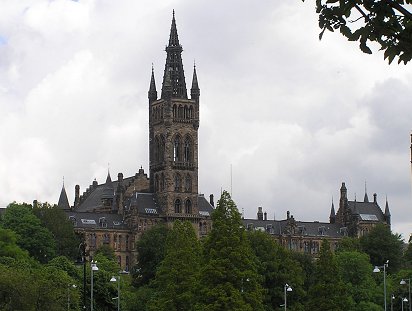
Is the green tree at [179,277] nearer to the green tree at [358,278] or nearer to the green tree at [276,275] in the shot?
the green tree at [276,275]

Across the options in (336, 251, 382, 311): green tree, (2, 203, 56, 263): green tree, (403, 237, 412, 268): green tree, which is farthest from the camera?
(403, 237, 412, 268): green tree

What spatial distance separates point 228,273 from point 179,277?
11.0m

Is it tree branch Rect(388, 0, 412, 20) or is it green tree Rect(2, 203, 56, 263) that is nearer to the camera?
tree branch Rect(388, 0, 412, 20)

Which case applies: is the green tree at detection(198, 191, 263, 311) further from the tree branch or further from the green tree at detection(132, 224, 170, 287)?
the tree branch

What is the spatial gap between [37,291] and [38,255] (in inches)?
3528

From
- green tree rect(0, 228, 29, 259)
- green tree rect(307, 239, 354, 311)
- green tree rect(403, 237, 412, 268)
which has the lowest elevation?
green tree rect(307, 239, 354, 311)

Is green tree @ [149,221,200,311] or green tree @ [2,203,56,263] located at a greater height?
green tree @ [2,203,56,263]

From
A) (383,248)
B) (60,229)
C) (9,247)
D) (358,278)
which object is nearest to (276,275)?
(358,278)

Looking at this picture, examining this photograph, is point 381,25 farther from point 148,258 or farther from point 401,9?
point 148,258

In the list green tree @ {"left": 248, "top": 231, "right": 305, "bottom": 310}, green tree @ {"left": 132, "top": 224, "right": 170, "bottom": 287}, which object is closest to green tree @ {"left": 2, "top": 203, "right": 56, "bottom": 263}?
green tree @ {"left": 132, "top": 224, "right": 170, "bottom": 287}

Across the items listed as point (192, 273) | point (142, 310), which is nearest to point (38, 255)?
point (142, 310)

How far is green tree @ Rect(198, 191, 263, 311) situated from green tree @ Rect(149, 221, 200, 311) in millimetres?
4048

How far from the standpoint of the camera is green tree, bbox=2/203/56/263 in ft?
573

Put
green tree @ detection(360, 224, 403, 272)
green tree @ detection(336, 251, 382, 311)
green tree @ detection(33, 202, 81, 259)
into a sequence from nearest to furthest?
green tree @ detection(336, 251, 382, 311)
green tree @ detection(33, 202, 81, 259)
green tree @ detection(360, 224, 403, 272)
